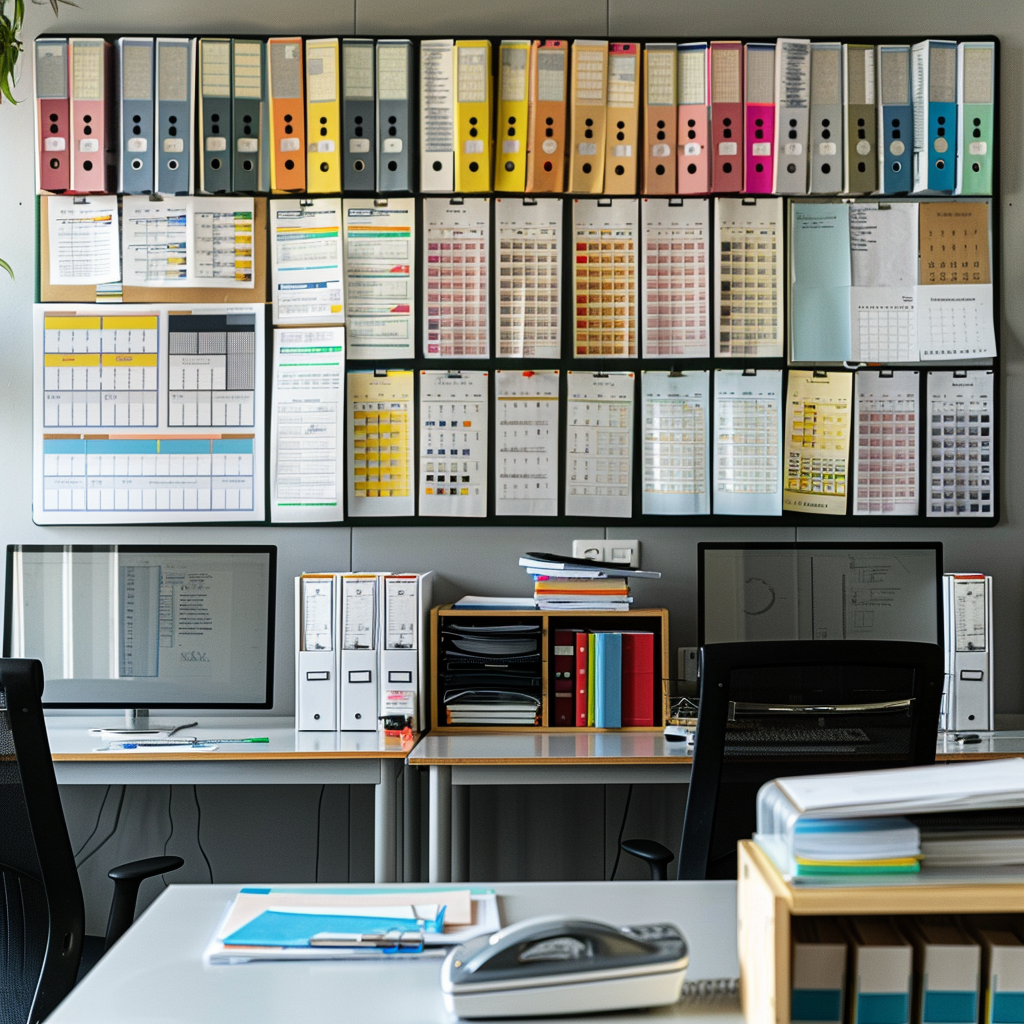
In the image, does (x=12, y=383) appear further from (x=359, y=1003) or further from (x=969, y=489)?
(x=969, y=489)

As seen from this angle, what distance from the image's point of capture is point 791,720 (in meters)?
1.69

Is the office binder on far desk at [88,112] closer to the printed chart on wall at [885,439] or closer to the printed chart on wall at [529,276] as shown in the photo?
the printed chart on wall at [529,276]

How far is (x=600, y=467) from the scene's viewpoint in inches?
117

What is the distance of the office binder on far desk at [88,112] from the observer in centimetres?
293

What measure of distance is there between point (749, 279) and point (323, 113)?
4.35 ft

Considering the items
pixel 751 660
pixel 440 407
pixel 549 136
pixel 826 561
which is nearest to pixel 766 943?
pixel 751 660

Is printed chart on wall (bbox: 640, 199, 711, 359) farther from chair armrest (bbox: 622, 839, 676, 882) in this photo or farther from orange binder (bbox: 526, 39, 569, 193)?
chair armrest (bbox: 622, 839, 676, 882)

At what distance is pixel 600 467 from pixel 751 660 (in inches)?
54.1

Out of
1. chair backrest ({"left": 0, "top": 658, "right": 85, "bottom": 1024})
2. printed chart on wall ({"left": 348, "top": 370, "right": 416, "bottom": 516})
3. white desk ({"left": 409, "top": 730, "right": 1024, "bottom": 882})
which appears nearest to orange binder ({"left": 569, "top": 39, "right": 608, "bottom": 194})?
printed chart on wall ({"left": 348, "top": 370, "right": 416, "bottom": 516})

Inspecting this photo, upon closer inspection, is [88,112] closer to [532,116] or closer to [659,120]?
[532,116]

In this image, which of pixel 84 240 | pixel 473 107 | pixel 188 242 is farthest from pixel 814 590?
pixel 84 240

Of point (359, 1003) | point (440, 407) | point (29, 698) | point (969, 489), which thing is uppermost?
point (440, 407)

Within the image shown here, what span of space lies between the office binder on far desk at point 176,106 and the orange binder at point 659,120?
1.32 m

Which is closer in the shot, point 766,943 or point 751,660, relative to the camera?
point 766,943
